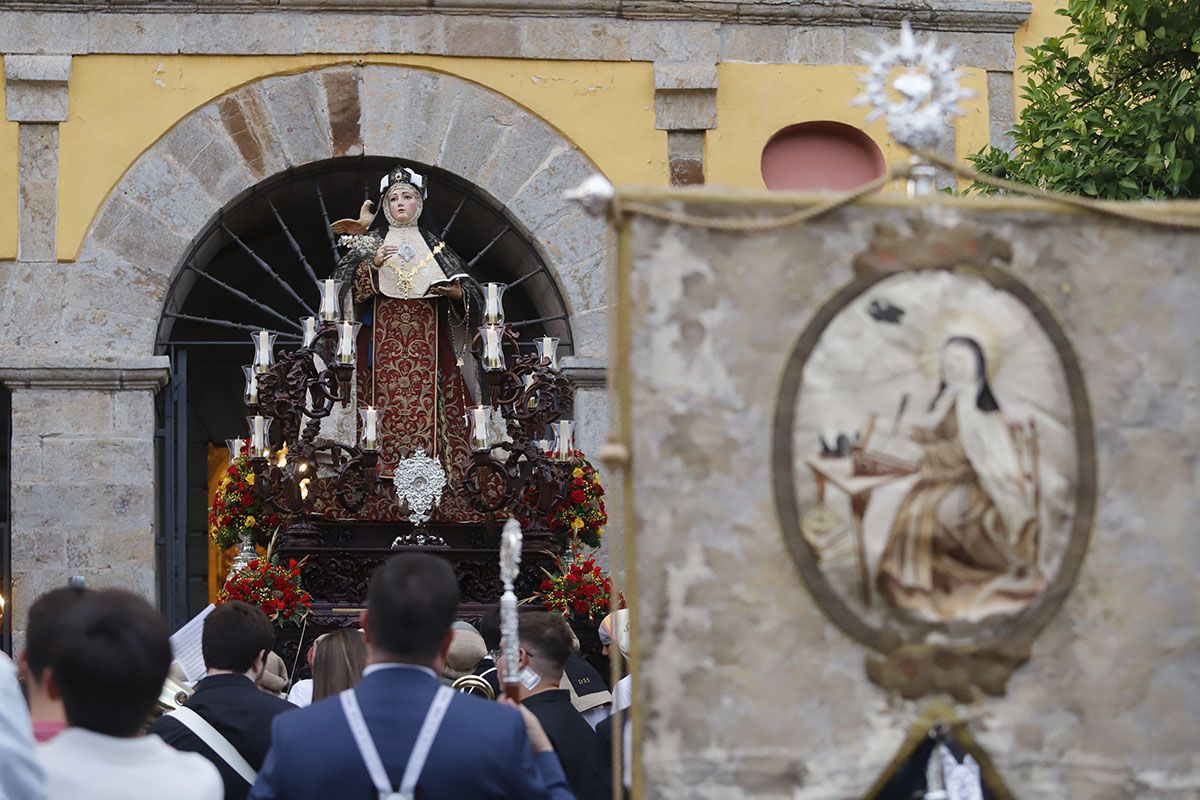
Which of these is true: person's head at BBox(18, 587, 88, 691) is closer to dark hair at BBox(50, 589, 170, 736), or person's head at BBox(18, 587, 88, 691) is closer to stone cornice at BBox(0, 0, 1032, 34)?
dark hair at BBox(50, 589, 170, 736)

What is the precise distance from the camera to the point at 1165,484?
4.29 metres

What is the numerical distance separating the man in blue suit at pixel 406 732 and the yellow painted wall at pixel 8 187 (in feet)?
27.5

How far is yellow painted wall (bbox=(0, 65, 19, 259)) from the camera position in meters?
11.8

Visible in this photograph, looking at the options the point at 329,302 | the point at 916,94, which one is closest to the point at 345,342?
the point at 329,302

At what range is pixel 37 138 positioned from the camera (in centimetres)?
1192

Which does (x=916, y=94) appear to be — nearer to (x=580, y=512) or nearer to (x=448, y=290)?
(x=580, y=512)

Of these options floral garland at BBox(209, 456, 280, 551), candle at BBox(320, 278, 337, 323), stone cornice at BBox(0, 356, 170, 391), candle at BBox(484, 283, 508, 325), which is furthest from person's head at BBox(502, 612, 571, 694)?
stone cornice at BBox(0, 356, 170, 391)

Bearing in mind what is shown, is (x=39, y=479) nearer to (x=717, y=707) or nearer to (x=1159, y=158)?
(x=1159, y=158)

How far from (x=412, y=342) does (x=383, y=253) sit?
1.62 ft

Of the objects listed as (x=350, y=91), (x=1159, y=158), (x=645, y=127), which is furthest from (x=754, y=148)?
(x=1159, y=158)

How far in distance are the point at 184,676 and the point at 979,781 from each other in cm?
418

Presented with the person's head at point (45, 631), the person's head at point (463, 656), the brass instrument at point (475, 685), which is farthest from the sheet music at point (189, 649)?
the person's head at point (45, 631)

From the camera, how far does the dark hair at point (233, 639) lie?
5.33 m

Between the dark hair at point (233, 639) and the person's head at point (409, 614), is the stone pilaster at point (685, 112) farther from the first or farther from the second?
the person's head at point (409, 614)
